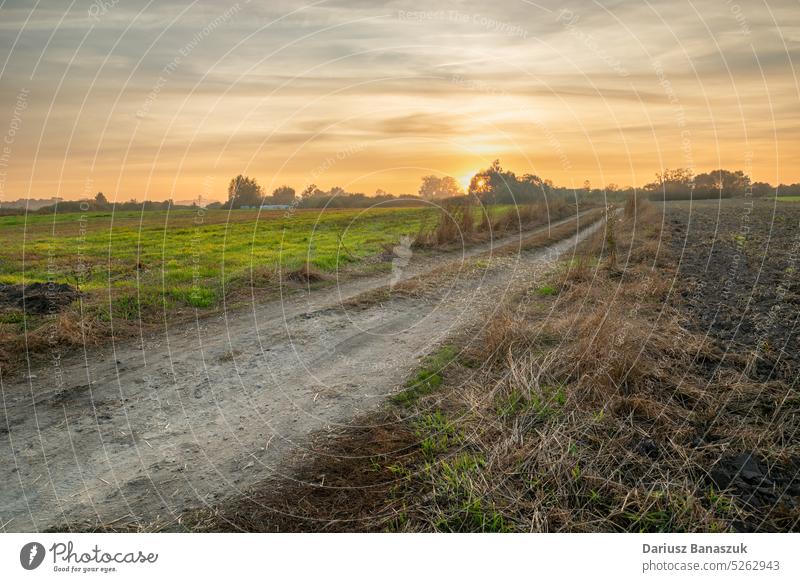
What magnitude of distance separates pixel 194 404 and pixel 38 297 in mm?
6180

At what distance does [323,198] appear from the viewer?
48.2 feet

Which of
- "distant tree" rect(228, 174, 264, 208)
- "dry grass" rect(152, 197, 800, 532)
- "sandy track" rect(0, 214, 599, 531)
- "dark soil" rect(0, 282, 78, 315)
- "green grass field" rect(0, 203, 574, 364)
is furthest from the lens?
"distant tree" rect(228, 174, 264, 208)

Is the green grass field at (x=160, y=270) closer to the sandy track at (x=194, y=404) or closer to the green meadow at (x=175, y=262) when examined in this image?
the green meadow at (x=175, y=262)

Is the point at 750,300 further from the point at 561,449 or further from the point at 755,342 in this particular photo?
the point at 561,449

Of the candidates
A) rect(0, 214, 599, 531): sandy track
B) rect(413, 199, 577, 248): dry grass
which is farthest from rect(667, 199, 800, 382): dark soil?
rect(413, 199, 577, 248): dry grass

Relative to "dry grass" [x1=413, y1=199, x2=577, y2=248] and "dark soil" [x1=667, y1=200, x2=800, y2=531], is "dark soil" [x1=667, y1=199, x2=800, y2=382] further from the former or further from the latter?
"dry grass" [x1=413, y1=199, x2=577, y2=248]

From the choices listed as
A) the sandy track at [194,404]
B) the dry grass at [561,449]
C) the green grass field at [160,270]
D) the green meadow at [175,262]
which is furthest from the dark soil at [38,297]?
the dry grass at [561,449]

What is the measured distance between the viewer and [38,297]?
10.6 meters

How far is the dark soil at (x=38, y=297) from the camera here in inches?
406

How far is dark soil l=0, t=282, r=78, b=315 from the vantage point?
33.8 ft

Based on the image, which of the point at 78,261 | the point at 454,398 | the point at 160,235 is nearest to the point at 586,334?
the point at 454,398

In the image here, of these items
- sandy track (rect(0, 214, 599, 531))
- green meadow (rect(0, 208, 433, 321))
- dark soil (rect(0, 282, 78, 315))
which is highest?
green meadow (rect(0, 208, 433, 321))

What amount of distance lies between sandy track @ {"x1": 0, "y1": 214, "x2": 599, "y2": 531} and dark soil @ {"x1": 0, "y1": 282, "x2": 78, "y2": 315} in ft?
8.72

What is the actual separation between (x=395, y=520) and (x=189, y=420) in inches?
122
